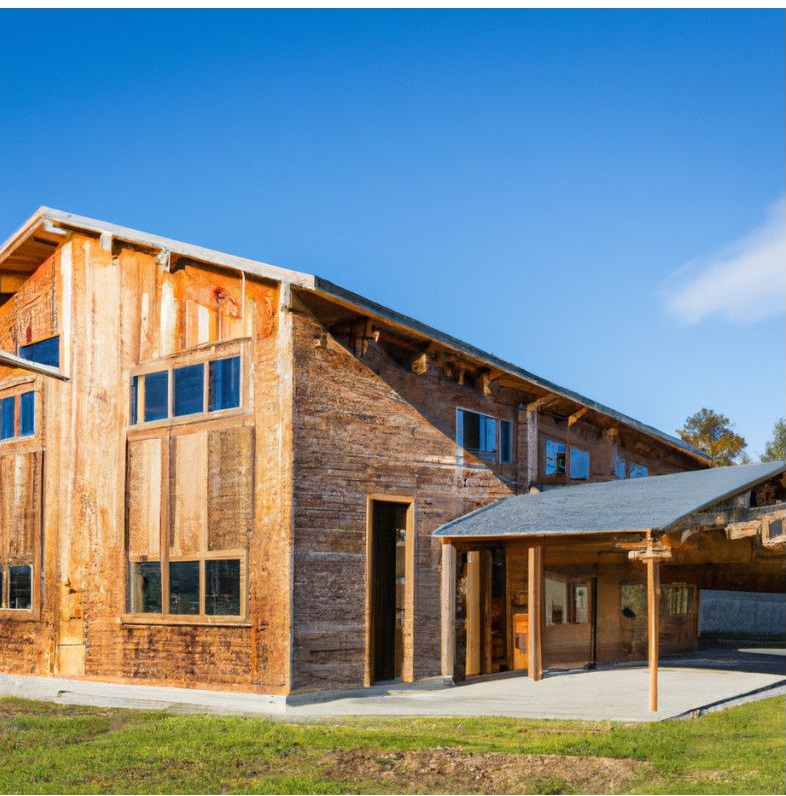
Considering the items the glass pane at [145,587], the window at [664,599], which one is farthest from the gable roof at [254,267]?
the glass pane at [145,587]

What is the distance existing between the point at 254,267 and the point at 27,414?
296 inches

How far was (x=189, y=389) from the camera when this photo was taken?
19.3 m

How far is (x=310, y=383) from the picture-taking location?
18.0 m

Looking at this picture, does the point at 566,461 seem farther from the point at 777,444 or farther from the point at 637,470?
the point at 777,444

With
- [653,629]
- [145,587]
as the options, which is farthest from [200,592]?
[653,629]

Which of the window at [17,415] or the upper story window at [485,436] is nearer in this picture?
the upper story window at [485,436]

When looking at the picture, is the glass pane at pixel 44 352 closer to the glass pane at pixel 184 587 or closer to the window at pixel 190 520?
the window at pixel 190 520

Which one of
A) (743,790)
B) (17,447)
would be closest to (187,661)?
(17,447)

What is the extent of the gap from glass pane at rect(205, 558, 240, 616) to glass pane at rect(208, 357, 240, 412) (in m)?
2.80

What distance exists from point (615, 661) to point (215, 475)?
1037 cm

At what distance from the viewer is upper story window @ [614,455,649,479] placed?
2609 cm

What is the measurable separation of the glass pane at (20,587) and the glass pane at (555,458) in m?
11.3

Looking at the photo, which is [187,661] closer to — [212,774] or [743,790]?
[212,774]

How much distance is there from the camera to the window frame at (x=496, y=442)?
2055 centimetres
